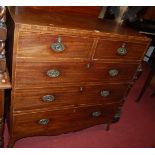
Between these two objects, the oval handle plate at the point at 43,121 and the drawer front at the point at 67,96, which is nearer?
the drawer front at the point at 67,96

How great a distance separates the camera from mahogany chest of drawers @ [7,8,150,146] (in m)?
1.20

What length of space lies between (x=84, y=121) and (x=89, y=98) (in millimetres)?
288

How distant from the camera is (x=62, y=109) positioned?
1638 mm

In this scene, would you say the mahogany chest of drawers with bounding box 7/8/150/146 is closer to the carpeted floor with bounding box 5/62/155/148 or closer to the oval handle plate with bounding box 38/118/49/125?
the oval handle plate with bounding box 38/118/49/125

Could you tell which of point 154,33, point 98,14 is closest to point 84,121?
point 98,14

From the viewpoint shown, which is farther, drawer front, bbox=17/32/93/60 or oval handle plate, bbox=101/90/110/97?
oval handle plate, bbox=101/90/110/97

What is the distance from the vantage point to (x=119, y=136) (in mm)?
2152

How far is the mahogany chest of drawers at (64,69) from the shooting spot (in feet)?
3.94

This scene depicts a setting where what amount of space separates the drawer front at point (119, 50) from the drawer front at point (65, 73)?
8 cm

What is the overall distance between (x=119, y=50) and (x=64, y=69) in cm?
45

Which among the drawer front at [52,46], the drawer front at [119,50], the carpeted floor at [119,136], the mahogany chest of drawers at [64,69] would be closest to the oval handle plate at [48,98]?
the mahogany chest of drawers at [64,69]

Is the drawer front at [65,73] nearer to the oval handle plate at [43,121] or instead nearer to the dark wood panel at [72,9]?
the oval handle plate at [43,121]

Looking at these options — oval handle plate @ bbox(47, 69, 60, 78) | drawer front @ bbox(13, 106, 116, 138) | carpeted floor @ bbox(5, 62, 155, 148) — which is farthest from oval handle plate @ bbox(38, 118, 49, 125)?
oval handle plate @ bbox(47, 69, 60, 78)
